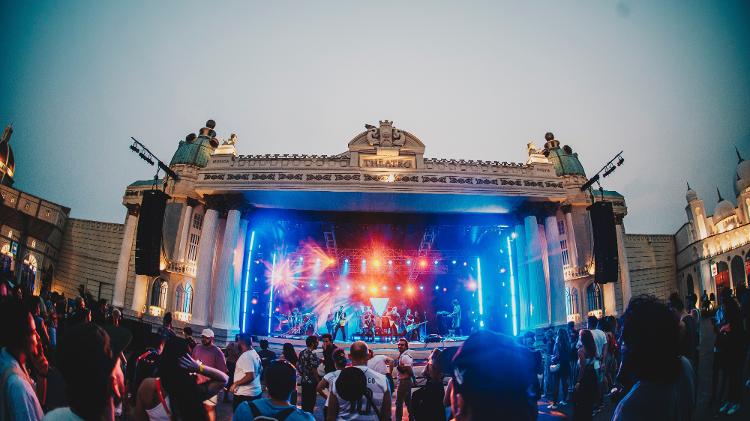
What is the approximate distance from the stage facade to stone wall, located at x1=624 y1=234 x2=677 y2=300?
7455 millimetres

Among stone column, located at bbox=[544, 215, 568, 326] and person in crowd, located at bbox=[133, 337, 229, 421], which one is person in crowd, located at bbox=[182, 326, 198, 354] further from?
stone column, located at bbox=[544, 215, 568, 326]

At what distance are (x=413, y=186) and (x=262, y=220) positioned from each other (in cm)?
898

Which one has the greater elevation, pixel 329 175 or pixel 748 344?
pixel 329 175

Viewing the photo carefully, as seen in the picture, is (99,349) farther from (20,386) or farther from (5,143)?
(5,143)

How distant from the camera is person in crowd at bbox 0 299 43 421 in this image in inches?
94.9

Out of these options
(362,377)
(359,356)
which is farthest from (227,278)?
(362,377)

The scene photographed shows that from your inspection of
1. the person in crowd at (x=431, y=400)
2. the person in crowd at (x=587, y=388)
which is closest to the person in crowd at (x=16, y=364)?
the person in crowd at (x=431, y=400)

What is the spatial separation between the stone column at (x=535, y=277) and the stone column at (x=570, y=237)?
3554mm

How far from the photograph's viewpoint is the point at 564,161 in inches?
1061

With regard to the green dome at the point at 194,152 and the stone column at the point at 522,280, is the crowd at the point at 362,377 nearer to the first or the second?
the stone column at the point at 522,280

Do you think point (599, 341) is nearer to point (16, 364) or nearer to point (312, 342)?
point (312, 342)

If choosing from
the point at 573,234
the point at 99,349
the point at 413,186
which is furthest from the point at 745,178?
the point at 99,349

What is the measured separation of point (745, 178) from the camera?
107 feet

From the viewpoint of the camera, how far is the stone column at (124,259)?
76.1ft
